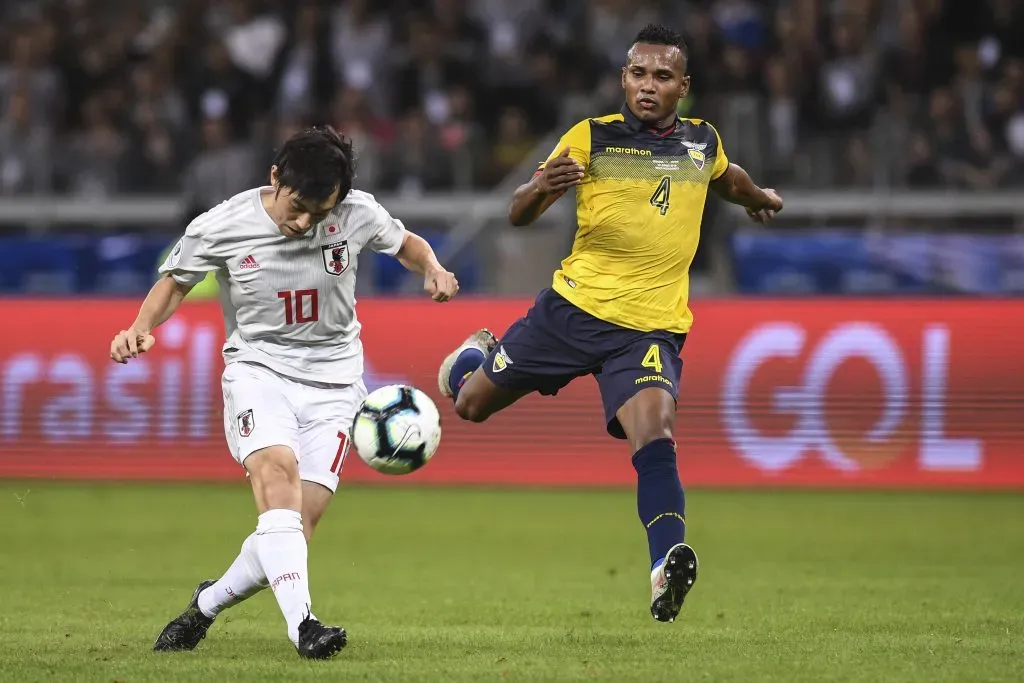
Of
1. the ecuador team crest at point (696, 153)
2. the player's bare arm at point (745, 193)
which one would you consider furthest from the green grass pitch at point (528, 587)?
the ecuador team crest at point (696, 153)

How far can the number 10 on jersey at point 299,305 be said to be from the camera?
6.47m

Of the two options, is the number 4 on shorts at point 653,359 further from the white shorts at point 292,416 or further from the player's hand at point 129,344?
the player's hand at point 129,344

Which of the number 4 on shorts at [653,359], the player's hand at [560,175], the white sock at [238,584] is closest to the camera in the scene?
the white sock at [238,584]

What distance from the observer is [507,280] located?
586 inches

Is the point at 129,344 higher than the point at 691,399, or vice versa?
the point at 129,344

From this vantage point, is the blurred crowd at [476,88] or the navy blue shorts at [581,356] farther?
the blurred crowd at [476,88]

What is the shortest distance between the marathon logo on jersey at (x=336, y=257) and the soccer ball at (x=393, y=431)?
1.65 ft

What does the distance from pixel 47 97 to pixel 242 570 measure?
12291 mm

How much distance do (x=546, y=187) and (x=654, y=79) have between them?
2.29ft

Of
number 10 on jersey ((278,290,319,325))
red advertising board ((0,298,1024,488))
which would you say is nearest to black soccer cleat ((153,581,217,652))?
number 10 on jersey ((278,290,319,325))

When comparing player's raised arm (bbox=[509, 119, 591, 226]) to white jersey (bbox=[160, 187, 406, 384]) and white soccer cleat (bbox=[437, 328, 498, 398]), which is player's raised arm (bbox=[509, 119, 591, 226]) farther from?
white soccer cleat (bbox=[437, 328, 498, 398])

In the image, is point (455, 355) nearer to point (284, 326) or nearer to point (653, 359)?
point (653, 359)

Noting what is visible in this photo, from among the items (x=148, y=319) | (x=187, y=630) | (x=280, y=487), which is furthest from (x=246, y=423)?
(x=187, y=630)

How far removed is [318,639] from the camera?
5.94 meters
